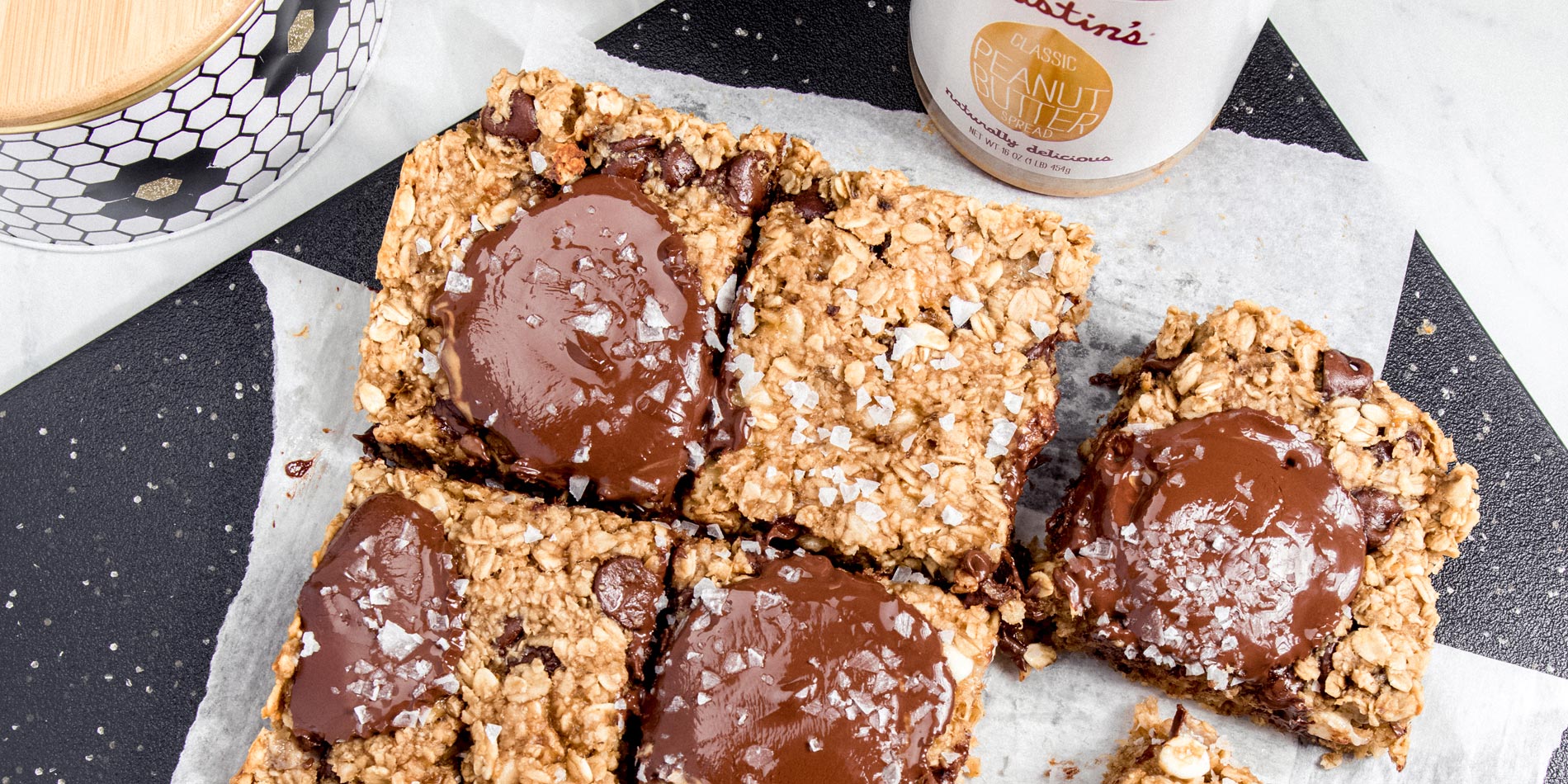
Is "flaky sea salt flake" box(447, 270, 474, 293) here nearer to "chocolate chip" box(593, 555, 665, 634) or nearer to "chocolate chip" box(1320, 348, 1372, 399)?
"chocolate chip" box(593, 555, 665, 634)

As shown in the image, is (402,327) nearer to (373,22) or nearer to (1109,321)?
(373,22)

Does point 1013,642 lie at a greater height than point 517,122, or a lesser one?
lesser

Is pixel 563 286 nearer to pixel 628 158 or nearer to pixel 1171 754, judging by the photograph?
pixel 628 158

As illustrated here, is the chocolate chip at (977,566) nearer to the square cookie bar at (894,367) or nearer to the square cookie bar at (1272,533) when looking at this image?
the square cookie bar at (894,367)

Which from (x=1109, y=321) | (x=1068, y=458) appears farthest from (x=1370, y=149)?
(x=1068, y=458)

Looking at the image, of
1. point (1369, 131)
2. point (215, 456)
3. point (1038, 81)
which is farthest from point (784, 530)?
point (1369, 131)

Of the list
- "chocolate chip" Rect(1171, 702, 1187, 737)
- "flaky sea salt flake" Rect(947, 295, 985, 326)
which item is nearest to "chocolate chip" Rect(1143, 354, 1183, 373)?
"flaky sea salt flake" Rect(947, 295, 985, 326)

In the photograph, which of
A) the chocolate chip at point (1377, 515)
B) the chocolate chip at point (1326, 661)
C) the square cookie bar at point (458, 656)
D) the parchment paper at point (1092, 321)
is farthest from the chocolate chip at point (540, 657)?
the chocolate chip at point (1377, 515)
